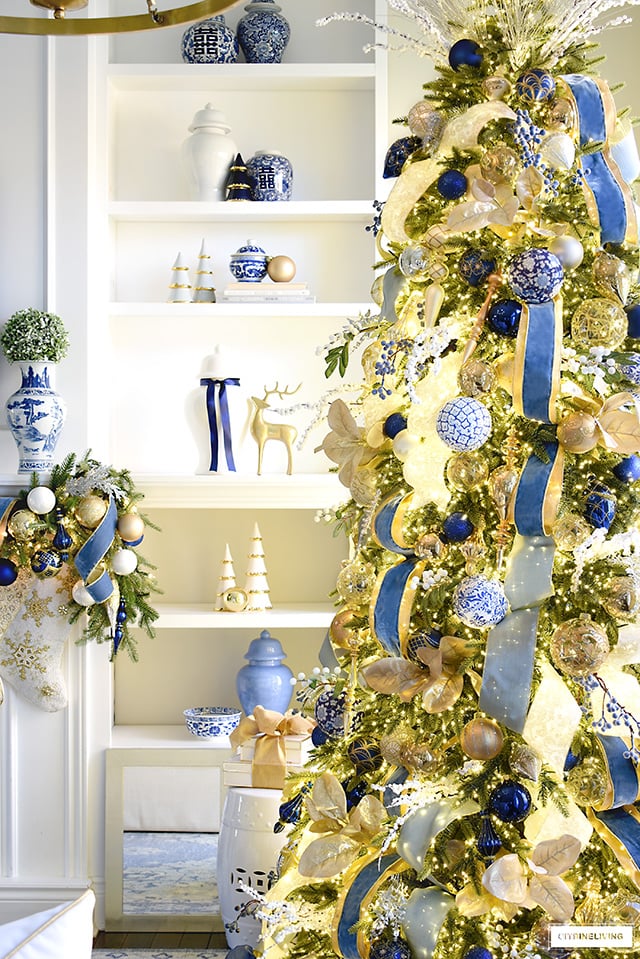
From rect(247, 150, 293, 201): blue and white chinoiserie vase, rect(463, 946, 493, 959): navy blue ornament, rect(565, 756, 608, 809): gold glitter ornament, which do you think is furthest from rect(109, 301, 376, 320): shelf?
rect(463, 946, 493, 959): navy blue ornament

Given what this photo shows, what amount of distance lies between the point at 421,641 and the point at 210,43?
2394 millimetres

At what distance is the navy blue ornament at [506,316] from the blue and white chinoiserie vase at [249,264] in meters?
1.87

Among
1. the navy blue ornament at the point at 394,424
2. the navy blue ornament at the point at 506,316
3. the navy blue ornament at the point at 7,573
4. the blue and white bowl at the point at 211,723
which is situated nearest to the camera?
the navy blue ornament at the point at 506,316

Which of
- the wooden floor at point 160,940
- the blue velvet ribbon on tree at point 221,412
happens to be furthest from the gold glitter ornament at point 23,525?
the wooden floor at point 160,940

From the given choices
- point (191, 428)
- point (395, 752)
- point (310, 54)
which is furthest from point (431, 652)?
point (310, 54)

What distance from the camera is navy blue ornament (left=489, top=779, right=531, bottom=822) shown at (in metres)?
1.26

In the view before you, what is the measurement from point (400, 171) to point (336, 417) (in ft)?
1.26

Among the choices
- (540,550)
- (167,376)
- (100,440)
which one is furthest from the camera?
(167,376)

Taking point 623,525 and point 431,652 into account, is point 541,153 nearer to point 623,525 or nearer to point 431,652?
point 623,525

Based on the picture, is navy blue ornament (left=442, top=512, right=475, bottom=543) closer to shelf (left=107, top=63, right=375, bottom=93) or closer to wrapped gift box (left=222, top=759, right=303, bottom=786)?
wrapped gift box (left=222, top=759, right=303, bottom=786)

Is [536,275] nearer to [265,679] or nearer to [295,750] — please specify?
[295,750]

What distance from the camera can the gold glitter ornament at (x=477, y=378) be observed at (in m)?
1.36

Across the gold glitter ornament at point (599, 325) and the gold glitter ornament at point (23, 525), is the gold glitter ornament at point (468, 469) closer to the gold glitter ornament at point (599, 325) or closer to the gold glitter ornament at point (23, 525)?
the gold glitter ornament at point (599, 325)

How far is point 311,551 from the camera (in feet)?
11.2
